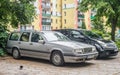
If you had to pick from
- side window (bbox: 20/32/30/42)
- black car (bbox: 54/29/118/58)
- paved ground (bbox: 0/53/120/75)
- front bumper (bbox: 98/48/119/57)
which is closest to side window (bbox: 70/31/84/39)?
black car (bbox: 54/29/118/58)

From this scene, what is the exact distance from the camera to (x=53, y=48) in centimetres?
1302

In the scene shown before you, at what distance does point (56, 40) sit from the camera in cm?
1375

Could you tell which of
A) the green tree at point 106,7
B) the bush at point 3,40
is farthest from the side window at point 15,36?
the green tree at point 106,7

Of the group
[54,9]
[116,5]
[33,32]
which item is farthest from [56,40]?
[54,9]

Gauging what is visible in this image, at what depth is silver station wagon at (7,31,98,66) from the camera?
41.1 ft

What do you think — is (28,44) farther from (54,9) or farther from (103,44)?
(54,9)

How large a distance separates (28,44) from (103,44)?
416 centimetres

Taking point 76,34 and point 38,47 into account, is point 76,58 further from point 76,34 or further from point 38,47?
point 76,34

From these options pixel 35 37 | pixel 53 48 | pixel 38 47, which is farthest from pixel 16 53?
pixel 53 48

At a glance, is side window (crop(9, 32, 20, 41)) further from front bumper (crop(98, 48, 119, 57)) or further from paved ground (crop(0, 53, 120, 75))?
front bumper (crop(98, 48, 119, 57))

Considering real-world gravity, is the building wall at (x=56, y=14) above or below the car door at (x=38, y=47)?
above

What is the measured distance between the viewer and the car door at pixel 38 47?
1333 centimetres

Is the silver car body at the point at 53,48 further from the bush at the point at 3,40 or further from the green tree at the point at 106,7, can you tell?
Answer: the green tree at the point at 106,7

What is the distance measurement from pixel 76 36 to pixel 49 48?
12.9 ft
